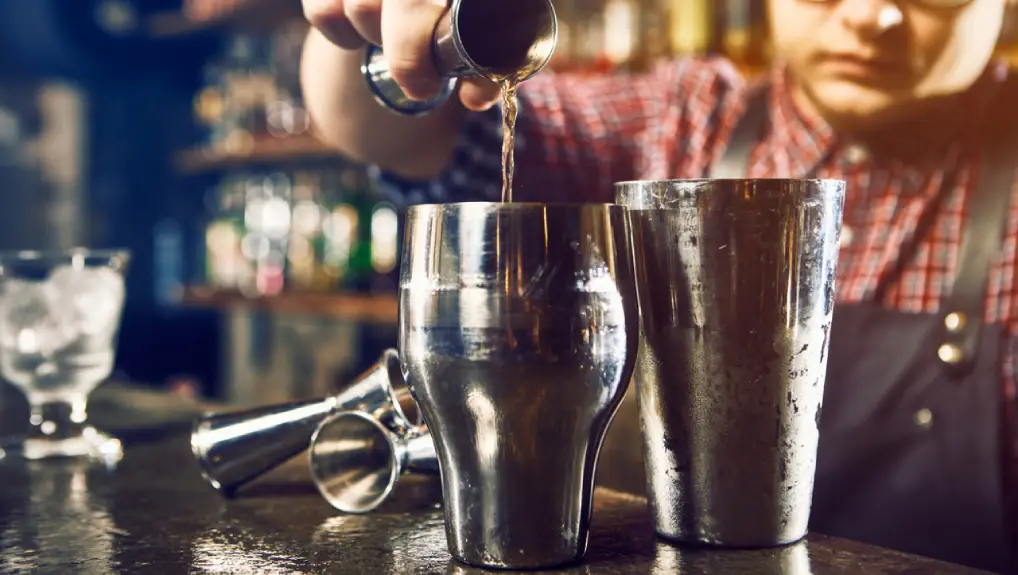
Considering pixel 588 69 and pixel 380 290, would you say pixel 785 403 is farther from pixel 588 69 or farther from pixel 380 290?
pixel 380 290

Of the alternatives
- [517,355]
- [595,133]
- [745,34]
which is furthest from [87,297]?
[745,34]

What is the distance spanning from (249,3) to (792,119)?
7.08ft

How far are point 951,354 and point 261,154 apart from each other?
7.95ft

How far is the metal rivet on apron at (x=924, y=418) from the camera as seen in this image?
4.10ft

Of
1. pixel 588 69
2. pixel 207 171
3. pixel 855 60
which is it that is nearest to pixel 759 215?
pixel 855 60

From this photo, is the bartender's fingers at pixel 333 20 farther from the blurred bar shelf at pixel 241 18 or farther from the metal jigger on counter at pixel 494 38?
the blurred bar shelf at pixel 241 18

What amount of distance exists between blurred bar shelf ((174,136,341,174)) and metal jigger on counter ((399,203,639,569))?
2485mm

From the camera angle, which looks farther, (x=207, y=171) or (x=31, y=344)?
(x=207, y=171)

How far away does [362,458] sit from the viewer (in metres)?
0.69

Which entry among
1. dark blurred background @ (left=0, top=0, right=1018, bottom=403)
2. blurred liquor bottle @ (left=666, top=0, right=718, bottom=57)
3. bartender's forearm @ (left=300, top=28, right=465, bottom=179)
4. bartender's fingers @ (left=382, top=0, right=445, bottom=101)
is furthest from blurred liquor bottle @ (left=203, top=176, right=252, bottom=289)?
bartender's fingers @ (left=382, top=0, right=445, bottom=101)

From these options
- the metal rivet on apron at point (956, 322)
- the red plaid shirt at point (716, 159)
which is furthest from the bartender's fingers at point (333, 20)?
the metal rivet on apron at point (956, 322)

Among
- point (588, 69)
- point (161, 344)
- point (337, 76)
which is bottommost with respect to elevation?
point (161, 344)

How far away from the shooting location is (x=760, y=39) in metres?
2.29

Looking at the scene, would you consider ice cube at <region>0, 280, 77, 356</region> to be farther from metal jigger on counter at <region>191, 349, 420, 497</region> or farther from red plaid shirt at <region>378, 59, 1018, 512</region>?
red plaid shirt at <region>378, 59, 1018, 512</region>
